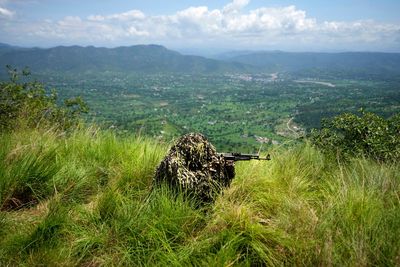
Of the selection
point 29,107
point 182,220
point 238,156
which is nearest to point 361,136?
point 238,156

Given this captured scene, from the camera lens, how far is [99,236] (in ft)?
10.2

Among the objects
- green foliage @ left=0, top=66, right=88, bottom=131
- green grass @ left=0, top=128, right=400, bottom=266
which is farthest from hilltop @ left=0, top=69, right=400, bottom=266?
green foliage @ left=0, top=66, right=88, bottom=131

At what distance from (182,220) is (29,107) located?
780cm

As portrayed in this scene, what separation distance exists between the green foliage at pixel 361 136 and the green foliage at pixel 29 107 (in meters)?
6.25

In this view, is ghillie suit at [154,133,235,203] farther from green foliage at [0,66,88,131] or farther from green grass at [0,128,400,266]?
green foliage at [0,66,88,131]

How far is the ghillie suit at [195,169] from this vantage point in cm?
369

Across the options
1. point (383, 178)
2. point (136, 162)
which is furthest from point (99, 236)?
point (383, 178)

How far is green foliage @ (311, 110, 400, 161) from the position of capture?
680 cm

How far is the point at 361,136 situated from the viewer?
25.2 ft

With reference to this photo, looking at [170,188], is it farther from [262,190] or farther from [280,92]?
[280,92]

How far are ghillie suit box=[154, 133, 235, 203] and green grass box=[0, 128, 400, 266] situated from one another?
0.15 metres

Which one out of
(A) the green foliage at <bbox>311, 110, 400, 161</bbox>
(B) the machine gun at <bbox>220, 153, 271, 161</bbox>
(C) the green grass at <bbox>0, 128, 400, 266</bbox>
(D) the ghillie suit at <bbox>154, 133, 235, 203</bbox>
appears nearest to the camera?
(C) the green grass at <bbox>0, 128, 400, 266</bbox>

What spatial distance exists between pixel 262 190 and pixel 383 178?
4.96ft

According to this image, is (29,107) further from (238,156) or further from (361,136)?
(361,136)
